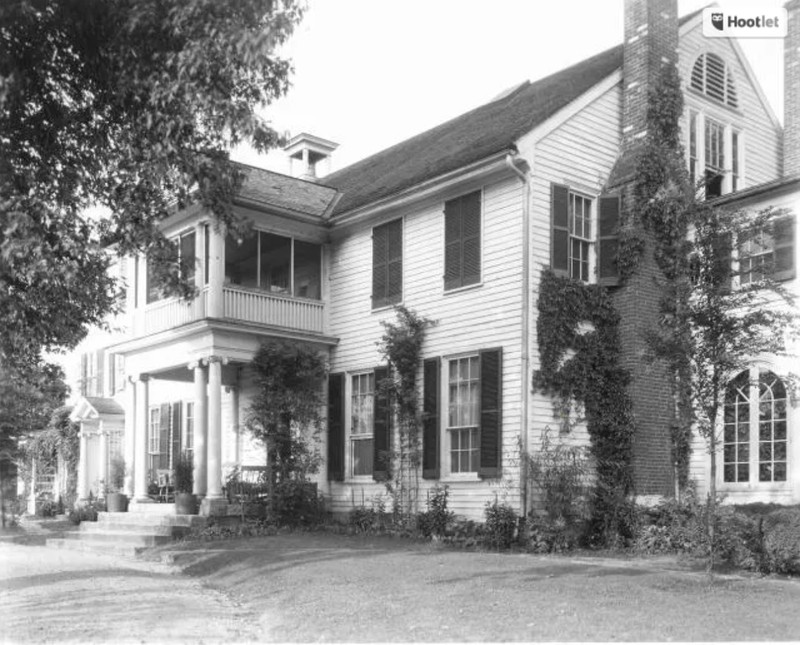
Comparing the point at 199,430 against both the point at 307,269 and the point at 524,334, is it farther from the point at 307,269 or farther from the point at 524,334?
the point at 524,334

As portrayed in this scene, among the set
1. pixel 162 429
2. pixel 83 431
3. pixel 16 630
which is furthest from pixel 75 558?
pixel 83 431

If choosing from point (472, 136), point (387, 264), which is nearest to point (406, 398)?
point (387, 264)

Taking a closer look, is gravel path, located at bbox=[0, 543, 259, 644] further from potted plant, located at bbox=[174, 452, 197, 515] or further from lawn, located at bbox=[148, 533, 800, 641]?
potted plant, located at bbox=[174, 452, 197, 515]

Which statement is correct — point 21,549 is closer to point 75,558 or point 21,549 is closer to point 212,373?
point 75,558

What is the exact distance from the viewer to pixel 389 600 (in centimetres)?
1012

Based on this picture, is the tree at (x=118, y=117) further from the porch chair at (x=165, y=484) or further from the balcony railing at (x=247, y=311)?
the porch chair at (x=165, y=484)

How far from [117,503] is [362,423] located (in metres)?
5.76

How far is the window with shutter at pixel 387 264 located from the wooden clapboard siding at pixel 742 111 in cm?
584

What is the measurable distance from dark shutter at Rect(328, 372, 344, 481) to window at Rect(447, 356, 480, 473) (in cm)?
316

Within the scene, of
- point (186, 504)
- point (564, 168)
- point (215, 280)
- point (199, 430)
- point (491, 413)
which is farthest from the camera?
point (199, 430)

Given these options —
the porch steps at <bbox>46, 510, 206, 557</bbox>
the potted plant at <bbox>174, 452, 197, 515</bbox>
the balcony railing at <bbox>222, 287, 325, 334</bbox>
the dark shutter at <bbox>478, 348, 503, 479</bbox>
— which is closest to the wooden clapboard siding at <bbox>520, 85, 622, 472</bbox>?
the dark shutter at <bbox>478, 348, 503, 479</bbox>

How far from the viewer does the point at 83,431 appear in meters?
29.5

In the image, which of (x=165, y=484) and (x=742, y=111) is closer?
(x=742, y=111)

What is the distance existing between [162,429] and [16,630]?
1643 centimetres
